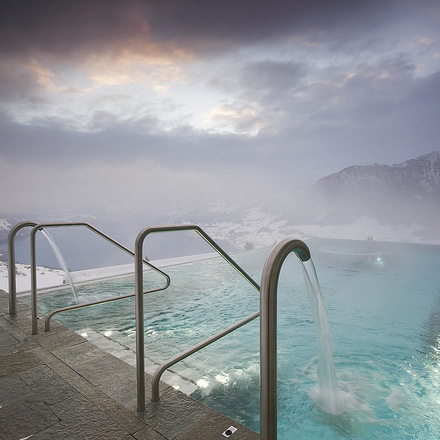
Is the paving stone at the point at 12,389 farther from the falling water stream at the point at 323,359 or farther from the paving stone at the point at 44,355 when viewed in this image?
the falling water stream at the point at 323,359

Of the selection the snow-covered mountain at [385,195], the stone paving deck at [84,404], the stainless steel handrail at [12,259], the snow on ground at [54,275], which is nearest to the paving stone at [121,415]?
the stone paving deck at [84,404]

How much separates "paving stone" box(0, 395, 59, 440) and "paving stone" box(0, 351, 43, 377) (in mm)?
282

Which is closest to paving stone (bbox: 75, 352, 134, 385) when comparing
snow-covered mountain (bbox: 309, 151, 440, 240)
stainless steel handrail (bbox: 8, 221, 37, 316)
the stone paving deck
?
the stone paving deck

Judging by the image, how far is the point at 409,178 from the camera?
23.8 metres

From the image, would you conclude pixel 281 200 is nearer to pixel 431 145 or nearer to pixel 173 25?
pixel 431 145

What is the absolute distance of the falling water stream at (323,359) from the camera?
135 cm

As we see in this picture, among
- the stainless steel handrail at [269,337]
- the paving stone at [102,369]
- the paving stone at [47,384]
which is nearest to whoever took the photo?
the stainless steel handrail at [269,337]

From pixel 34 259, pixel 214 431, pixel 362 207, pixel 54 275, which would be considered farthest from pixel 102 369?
pixel 362 207

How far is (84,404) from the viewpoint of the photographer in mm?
1095

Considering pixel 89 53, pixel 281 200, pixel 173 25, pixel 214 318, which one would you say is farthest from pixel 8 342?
pixel 281 200

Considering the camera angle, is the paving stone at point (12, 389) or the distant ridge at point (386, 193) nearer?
the paving stone at point (12, 389)

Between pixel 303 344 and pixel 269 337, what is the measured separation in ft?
5.78

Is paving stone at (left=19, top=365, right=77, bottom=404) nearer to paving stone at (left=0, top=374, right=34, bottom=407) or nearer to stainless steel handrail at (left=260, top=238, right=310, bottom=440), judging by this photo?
paving stone at (left=0, top=374, right=34, bottom=407)

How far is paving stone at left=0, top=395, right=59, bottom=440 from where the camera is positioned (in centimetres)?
96
